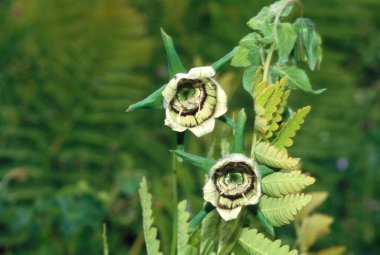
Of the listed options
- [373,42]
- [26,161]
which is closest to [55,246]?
[26,161]

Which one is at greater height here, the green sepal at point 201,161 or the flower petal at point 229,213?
the green sepal at point 201,161

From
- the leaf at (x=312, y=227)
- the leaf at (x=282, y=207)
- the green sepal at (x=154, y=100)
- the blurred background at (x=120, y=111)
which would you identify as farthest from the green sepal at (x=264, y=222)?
the blurred background at (x=120, y=111)

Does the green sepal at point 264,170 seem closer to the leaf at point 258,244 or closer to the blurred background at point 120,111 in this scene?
the leaf at point 258,244

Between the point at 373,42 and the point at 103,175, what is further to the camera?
the point at 373,42

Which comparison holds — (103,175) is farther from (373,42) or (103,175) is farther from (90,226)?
(373,42)

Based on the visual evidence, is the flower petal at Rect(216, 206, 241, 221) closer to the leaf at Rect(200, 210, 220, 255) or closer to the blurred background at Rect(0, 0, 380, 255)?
the leaf at Rect(200, 210, 220, 255)

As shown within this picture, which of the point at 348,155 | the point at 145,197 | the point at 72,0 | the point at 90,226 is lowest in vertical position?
the point at 348,155

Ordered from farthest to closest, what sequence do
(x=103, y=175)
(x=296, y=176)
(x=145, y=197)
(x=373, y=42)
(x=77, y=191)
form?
1. (x=373, y=42)
2. (x=103, y=175)
3. (x=77, y=191)
4. (x=145, y=197)
5. (x=296, y=176)
